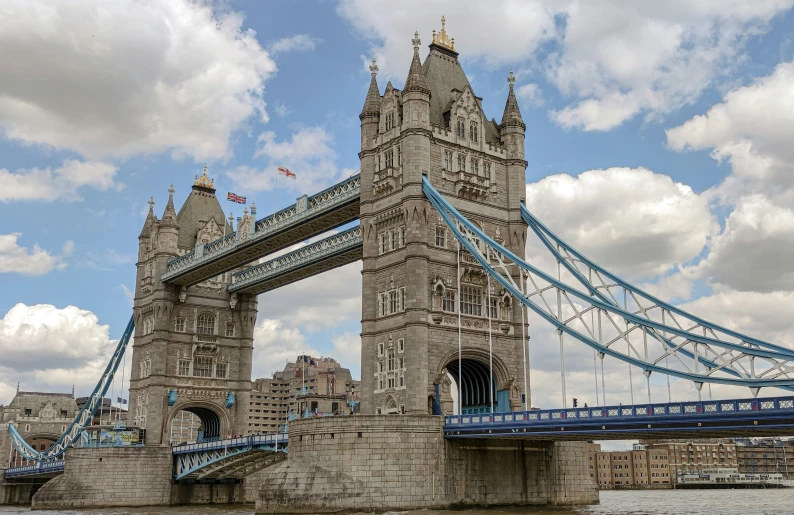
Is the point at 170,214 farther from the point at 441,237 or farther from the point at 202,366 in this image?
the point at 441,237

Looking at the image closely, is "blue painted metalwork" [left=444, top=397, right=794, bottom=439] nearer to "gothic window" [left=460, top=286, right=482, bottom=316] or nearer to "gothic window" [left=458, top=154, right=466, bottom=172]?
"gothic window" [left=460, top=286, right=482, bottom=316]

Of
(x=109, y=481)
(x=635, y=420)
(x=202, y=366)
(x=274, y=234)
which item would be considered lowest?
(x=109, y=481)

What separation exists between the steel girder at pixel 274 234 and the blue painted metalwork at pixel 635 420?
2017cm

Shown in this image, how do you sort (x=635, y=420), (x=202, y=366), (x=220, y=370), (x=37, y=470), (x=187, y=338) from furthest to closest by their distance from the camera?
(x=37, y=470), (x=220, y=370), (x=202, y=366), (x=187, y=338), (x=635, y=420)

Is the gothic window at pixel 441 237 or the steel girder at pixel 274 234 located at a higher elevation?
the steel girder at pixel 274 234

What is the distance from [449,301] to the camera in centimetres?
5584

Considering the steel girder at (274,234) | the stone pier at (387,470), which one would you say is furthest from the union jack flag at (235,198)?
the stone pier at (387,470)

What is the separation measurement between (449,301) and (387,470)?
1264 centimetres

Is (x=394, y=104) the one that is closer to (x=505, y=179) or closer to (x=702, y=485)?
(x=505, y=179)

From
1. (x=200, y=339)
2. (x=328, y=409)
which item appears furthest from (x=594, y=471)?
(x=200, y=339)

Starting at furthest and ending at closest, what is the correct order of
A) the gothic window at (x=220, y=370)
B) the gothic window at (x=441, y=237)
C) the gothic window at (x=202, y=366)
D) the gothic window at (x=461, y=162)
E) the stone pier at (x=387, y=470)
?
the gothic window at (x=220, y=370) → the gothic window at (x=202, y=366) → the gothic window at (x=461, y=162) → the gothic window at (x=441, y=237) → the stone pier at (x=387, y=470)

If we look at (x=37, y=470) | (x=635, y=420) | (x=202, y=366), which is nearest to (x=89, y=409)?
(x=37, y=470)

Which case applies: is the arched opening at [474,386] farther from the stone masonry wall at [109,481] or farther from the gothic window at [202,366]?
the gothic window at [202,366]

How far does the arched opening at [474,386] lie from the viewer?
57406 millimetres
